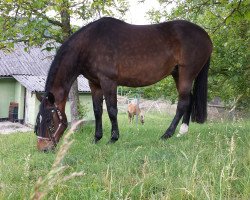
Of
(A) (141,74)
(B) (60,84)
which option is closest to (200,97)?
(A) (141,74)

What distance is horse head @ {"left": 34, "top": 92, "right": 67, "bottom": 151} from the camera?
166 inches

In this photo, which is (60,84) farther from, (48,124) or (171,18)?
(171,18)

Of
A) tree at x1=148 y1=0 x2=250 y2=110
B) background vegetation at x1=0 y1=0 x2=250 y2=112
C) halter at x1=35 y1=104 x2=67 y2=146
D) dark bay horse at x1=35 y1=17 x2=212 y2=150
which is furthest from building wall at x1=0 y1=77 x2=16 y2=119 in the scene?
halter at x1=35 y1=104 x2=67 y2=146

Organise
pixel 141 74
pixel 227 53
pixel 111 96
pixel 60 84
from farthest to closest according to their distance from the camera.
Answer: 1. pixel 227 53
2. pixel 141 74
3. pixel 111 96
4. pixel 60 84

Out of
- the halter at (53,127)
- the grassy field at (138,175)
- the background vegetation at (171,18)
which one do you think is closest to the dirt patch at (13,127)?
the background vegetation at (171,18)

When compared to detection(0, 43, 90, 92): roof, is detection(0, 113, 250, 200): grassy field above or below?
below

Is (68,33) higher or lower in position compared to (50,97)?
higher

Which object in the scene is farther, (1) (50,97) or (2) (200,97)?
(2) (200,97)

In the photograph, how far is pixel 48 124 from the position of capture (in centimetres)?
430

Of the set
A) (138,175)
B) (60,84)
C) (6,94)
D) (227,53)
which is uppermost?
(227,53)

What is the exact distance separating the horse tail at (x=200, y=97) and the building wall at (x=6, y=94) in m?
21.9

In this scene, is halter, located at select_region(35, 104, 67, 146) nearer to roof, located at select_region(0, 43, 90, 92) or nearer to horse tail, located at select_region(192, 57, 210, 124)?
horse tail, located at select_region(192, 57, 210, 124)

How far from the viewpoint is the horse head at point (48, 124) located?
423cm

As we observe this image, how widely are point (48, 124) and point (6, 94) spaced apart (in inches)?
903
